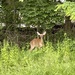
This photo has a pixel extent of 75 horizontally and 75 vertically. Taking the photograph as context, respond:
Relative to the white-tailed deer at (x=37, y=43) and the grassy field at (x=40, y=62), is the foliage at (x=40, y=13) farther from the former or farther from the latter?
the grassy field at (x=40, y=62)

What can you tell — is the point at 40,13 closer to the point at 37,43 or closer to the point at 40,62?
the point at 37,43

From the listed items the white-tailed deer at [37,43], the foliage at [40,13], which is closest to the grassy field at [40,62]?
the white-tailed deer at [37,43]

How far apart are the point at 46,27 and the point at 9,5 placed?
162 centimetres

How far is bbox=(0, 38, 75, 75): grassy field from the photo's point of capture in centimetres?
714

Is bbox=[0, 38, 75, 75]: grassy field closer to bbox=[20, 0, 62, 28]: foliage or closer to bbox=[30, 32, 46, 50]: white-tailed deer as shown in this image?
bbox=[30, 32, 46, 50]: white-tailed deer

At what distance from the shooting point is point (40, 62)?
7.88 m

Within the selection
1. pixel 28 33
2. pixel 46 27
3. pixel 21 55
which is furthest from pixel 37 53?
pixel 28 33

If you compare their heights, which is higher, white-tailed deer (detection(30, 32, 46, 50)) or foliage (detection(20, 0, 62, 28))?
foliage (detection(20, 0, 62, 28))

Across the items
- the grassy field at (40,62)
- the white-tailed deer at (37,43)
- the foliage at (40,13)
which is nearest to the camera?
the grassy field at (40,62)

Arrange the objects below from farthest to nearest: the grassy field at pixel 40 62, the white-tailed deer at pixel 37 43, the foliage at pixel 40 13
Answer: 1. the foliage at pixel 40 13
2. the white-tailed deer at pixel 37 43
3. the grassy field at pixel 40 62

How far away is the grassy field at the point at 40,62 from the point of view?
714 centimetres

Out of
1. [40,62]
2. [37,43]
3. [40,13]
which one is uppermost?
[40,13]

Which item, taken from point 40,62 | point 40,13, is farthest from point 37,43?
point 40,62

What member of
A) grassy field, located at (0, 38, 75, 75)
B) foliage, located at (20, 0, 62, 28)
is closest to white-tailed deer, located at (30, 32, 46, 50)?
grassy field, located at (0, 38, 75, 75)
